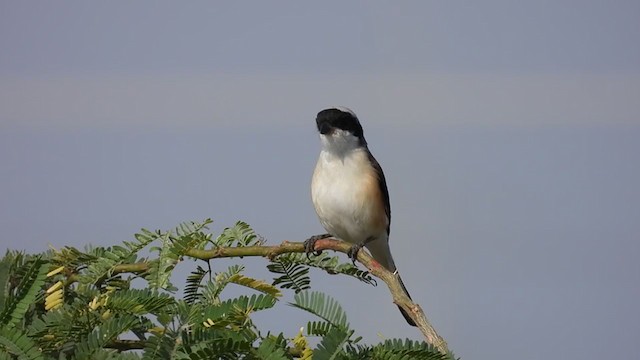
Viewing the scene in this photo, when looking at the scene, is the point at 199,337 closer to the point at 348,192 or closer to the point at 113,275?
the point at 113,275

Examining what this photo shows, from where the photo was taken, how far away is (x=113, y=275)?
144 inches

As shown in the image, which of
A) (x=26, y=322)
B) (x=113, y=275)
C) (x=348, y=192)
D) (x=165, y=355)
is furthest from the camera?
(x=348, y=192)

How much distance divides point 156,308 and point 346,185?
→ 3856 millimetres

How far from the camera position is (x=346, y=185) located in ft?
22.9

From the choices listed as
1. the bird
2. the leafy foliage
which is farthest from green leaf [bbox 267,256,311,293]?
the bird

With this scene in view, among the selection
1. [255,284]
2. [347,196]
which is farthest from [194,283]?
[347,196]

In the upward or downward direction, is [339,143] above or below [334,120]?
below

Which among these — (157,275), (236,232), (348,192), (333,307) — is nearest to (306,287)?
(236,232)

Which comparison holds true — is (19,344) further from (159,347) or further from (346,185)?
(346,185)

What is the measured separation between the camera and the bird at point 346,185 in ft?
22.6

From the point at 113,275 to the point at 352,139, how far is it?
3647 mm

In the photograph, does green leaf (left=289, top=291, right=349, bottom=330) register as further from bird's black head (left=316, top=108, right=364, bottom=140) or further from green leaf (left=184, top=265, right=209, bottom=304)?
bird's black head (left=316, top=108, right=364, bottom=140)

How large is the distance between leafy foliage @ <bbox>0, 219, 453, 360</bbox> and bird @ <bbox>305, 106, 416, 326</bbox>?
301cm

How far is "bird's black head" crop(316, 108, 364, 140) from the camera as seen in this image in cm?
690
